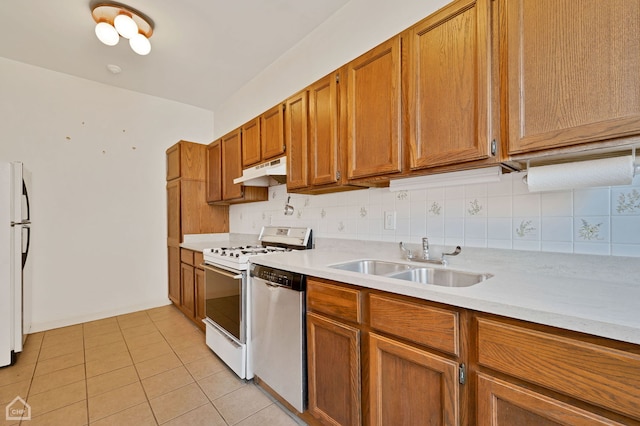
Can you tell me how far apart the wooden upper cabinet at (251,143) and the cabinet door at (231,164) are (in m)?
0.09

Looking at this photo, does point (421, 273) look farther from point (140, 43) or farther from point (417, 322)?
point (140, 43)

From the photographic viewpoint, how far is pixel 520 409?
2.69 feet

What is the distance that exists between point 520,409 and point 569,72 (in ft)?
3.63

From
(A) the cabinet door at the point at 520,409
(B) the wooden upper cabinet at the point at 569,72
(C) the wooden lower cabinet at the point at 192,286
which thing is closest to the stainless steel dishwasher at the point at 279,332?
(A) the cabinet door at the point at 520,409

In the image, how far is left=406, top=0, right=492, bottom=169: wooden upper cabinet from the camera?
1.16m

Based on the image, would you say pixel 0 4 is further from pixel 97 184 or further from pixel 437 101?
pixel 437 101

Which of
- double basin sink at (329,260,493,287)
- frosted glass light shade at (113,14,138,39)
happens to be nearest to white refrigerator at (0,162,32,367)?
frosted glass light shade at (113,14,138,39)

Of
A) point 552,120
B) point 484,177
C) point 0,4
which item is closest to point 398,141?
point 484,177

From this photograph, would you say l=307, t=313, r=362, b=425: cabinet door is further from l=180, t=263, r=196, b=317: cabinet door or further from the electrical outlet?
l=180, t=263, r=196, b=317: cabinet door

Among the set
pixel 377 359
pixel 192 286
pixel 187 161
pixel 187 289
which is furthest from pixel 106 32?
pixel 377 359

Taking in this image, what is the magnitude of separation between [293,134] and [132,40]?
1.49m

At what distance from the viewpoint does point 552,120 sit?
39.3 inches

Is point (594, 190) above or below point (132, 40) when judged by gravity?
below

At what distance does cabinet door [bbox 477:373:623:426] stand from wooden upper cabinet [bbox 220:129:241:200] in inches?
100.0
